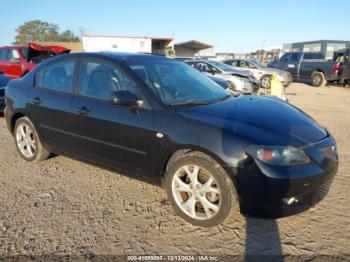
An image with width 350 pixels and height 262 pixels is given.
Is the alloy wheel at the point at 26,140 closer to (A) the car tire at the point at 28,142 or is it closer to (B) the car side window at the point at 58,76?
(A) the car tire at the point at 28,142

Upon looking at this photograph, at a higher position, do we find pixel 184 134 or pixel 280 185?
pixel 184 134

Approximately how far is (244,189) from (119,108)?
1.62 meters

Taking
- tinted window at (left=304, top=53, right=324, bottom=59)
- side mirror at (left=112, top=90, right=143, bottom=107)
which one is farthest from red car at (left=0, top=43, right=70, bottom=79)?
tinted window at (left=304, top=53, right=324, bottom=59)

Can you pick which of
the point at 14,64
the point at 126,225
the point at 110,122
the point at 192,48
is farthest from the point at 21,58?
the point at 192,48

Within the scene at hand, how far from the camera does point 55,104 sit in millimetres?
4305

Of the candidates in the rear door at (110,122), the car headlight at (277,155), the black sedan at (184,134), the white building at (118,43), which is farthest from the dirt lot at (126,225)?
the white building at (118,43)

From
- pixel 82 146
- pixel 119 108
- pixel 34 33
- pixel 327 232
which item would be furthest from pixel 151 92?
pixel 34 33

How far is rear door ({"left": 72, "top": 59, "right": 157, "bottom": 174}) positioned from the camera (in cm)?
350

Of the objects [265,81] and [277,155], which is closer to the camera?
[277,155]

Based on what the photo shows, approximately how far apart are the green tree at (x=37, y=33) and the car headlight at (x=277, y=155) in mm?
85280

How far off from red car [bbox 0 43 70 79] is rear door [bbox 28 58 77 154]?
8.69 m

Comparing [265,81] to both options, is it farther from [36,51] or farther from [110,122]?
[110,122]

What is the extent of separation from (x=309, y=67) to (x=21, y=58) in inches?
601

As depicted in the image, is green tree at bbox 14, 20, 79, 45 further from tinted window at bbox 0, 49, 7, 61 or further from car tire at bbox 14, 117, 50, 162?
car tire at bbox 14, 117, 50, 162
